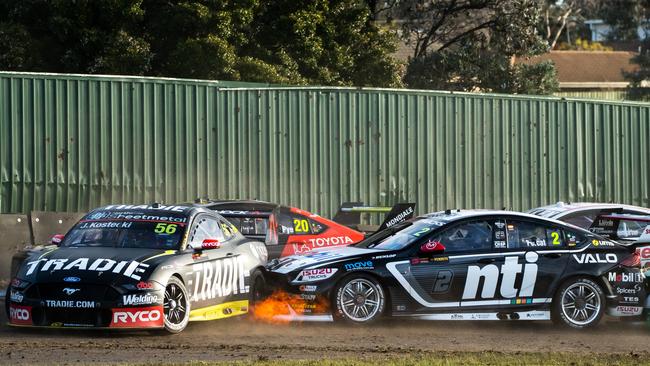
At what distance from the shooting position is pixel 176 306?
11227 mm

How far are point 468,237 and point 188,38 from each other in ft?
47.4

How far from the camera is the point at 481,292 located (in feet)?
41.1

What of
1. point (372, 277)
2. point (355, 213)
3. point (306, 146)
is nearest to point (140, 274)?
point (372, 277)

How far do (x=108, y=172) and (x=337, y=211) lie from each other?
13.6 ft

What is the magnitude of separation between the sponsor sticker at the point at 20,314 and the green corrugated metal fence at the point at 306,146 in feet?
24.6

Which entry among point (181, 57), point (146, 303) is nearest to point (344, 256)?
point (146, 303)

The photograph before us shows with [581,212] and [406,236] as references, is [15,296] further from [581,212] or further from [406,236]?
[581,212]

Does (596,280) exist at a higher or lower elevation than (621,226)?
lower

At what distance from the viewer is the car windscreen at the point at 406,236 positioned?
41.8 feet

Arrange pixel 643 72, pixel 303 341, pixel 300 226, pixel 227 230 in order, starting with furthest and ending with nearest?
pixel 643 72, pixel 300 226, pixel 227 230, pixel 303 341

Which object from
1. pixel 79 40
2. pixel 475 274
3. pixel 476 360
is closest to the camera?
pixel 476 360

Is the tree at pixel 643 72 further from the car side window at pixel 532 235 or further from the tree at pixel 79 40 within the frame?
the car side window at pixel 532 235

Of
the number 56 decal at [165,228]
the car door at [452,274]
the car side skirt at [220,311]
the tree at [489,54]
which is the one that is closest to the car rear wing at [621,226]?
the car door at [452,274]

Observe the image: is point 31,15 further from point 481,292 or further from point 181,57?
point 481,292
